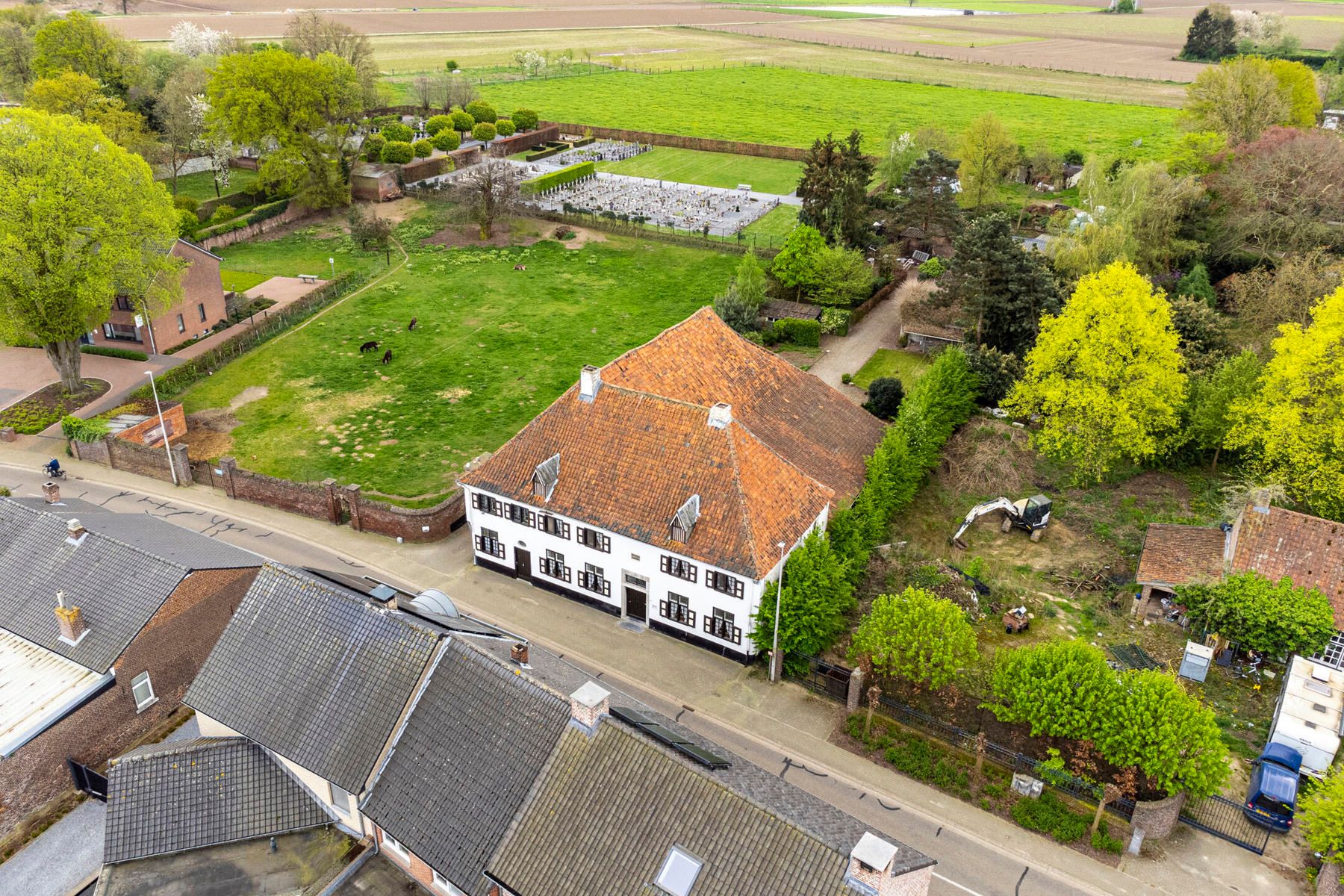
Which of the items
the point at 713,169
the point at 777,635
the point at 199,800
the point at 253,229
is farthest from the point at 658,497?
the point at 713,169

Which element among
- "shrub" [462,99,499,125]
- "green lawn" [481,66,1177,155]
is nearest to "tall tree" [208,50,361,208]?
"shrub" [462,99,499,125]

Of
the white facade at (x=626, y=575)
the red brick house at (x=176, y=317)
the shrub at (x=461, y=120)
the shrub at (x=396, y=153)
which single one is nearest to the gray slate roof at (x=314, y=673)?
the white facade at (x=626, y=575)

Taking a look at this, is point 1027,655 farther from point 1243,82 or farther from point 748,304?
point 1243,82

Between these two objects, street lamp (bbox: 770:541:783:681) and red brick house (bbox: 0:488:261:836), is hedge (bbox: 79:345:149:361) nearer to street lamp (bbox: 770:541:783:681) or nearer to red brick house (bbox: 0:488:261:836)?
red brick house (bbox: 0:488:261:836)

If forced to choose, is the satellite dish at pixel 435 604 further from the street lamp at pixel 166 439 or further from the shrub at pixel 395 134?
the shrub at pixel 395 134

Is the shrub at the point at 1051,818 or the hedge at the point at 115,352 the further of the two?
the hedge at the point at 115,352

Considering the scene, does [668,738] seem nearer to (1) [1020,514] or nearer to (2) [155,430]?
(1) [1020,514]
